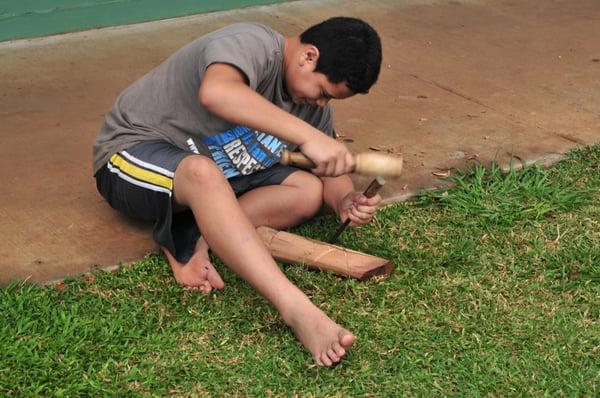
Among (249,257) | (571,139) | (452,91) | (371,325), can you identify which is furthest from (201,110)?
(452,91)

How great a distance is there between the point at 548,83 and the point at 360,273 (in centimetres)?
239

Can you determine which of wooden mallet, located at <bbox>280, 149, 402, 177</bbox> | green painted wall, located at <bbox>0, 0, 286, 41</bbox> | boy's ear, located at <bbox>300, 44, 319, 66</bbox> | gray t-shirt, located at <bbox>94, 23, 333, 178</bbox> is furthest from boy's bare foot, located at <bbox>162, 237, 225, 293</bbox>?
green painted wall, located at <bbox>0, 0, 286, 41</bbox>

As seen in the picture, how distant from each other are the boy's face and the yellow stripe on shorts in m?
0.51

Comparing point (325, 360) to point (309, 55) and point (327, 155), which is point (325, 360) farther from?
point (309, 55)

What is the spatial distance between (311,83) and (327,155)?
1.27 ft

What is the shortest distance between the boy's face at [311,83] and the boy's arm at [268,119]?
235 millimetres

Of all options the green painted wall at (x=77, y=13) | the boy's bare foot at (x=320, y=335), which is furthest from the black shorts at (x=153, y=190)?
the green painted wall at (x=77, y=13)

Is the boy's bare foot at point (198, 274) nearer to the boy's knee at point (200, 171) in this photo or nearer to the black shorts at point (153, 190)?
the black shorts at point (153, 190)

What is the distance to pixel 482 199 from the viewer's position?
4.08 m

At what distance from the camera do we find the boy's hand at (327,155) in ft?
9.98

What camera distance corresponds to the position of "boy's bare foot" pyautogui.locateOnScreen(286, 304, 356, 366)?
9.66 ft

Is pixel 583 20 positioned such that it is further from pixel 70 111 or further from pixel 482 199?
pixel 70 111

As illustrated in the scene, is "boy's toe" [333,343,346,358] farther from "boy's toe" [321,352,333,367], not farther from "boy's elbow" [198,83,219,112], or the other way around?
"boy's elbow" [198,83,219,112]

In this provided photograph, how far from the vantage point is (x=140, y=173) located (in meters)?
3.39
